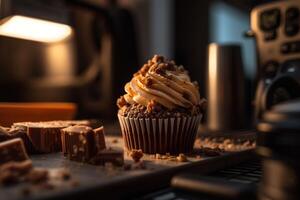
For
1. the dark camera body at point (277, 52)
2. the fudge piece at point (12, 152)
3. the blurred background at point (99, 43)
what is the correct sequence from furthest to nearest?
the blurred background at point (99, 43) → the dark camera body at point (277, 52) → the fudge piece at point (12, 152)

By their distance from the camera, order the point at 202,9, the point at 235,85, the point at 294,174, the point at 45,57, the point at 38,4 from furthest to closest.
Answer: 1. the point at 45,57
2. the point at 202,9
3. the point at 235,85
4. the point at 38,4
5. the point at 294,174

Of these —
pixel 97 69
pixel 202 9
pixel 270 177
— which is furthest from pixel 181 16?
pixel 270 177

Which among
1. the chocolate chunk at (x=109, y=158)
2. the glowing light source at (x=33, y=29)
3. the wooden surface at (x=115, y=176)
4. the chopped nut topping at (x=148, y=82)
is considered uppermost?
the glowing light source at (x=33, y=29)

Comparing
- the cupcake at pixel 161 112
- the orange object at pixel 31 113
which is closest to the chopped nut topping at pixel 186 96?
the cupcake at pixel 161 112

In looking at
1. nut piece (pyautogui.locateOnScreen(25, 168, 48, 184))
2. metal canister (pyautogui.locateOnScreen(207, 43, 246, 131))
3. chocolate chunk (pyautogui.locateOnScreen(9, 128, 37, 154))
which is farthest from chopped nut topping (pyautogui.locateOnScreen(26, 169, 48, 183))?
metal canister (pyautogui.locateOnScreen(207, 43, 246, 131))

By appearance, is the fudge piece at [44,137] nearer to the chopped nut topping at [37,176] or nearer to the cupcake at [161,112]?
the cupcake at [161,112]

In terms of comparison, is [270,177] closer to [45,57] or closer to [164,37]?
[164,37]

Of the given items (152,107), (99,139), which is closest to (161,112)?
(152,107)

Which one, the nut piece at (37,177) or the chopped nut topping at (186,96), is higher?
the chopped nut topping at (186,96)
